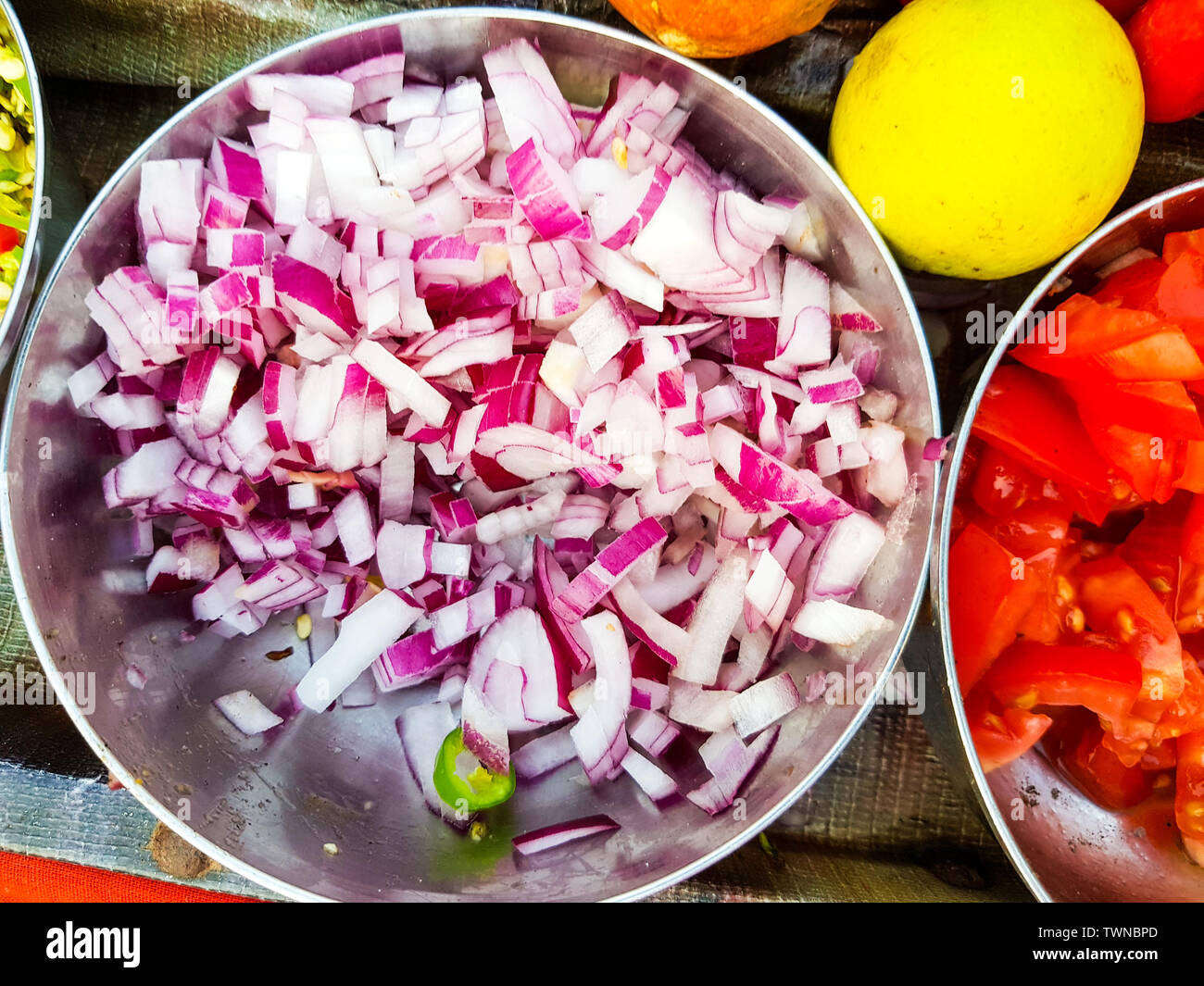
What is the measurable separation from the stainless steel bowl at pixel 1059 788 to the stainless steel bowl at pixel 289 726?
0.08 m

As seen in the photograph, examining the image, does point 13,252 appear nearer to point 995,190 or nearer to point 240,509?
point 240,509

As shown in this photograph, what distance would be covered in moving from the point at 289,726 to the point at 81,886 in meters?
0.64

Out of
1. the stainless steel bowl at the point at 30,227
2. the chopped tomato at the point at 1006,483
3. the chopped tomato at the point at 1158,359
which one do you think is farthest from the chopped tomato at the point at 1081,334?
the stainless steel bowl at the point at 30,227

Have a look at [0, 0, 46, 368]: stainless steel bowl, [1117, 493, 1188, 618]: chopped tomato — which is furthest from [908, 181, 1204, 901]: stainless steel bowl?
[0, 0, 46, 368]: stainless steel bowl

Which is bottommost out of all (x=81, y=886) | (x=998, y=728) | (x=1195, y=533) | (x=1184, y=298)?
(x=81, y=886)

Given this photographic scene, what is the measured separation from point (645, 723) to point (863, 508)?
1.13 feet

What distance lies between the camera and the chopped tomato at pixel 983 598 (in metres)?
0.94

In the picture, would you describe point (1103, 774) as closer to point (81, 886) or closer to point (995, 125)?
point (995, 125)

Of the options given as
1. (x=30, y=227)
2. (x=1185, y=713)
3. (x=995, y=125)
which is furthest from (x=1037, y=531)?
(x=30, y=227)

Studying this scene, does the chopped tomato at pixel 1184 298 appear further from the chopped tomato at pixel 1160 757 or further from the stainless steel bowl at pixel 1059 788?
the chopped tomato at pixel 1160 757

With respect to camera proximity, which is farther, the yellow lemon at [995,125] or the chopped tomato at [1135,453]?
the chopped tomato at [1135,453]

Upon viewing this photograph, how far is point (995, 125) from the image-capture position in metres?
0.79

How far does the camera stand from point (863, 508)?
936 millimetres
